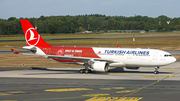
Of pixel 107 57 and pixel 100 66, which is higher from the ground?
pixel 107 57

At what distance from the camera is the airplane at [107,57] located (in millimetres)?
38188

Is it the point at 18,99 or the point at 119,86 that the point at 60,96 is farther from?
the point at 119,86

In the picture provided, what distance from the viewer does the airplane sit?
125 ft

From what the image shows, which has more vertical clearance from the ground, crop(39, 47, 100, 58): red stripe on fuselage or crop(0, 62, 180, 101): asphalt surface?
crop(39, 47, 100, 58): red stripe on fuselage

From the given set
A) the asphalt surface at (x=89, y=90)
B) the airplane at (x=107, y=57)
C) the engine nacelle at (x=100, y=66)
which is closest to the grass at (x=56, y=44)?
the airplane at (x=107, y=57)

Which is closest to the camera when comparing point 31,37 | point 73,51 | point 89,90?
point 89,90

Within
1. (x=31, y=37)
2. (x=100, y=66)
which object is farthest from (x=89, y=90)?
(x=31, y=37)

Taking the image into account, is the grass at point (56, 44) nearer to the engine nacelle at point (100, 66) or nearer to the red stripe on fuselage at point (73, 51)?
the red stripe on fuselage at point (73, 51)

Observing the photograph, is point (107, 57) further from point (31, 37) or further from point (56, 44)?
point (56, 44)

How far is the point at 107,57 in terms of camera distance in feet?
131

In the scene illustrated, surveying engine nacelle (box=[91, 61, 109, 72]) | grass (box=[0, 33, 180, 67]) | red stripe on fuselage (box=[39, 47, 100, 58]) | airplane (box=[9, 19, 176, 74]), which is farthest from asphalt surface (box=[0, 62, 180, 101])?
grass (box=[0, 33, 180, 67])

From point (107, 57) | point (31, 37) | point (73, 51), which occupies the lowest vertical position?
point (107, 57)

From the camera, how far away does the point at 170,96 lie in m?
23.5

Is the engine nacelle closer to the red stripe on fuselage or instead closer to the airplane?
the airplane
